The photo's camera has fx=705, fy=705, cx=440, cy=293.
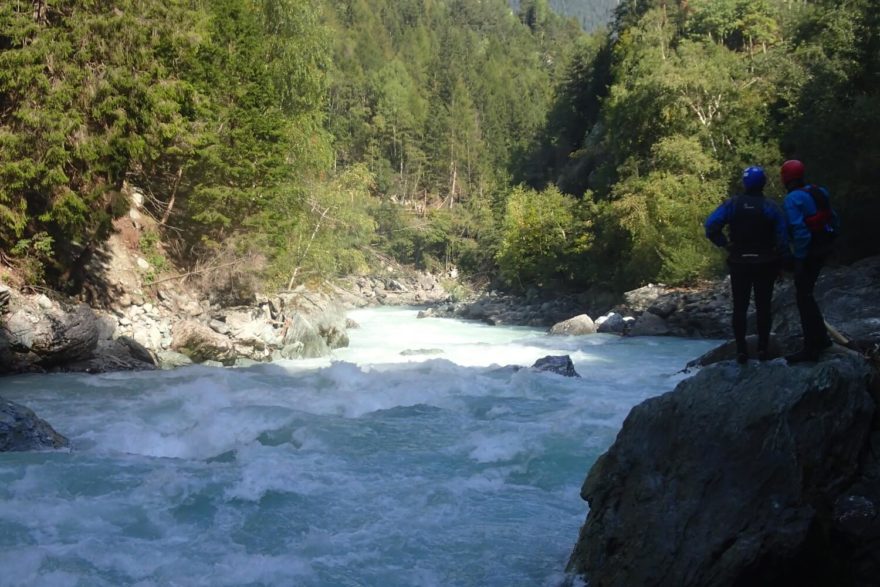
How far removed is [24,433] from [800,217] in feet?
27.2

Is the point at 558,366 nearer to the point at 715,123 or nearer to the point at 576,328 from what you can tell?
the point at 576,328

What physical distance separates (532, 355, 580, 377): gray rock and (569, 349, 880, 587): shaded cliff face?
9725 millimetres

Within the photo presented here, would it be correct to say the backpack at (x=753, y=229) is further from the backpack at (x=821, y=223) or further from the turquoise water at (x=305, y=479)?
the turquoise water at (x=305, y=479)

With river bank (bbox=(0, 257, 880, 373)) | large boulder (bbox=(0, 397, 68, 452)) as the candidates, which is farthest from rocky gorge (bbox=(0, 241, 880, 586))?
large boulder (bbox=(0, 397, 68, 452))

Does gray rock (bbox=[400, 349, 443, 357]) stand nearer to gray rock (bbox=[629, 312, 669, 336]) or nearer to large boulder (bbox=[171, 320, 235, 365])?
large boulder (bbox=[171, 320, 235, 365])

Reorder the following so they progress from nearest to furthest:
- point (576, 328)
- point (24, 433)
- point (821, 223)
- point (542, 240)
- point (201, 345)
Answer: point (821, 223) < point (24, 433) < point (201, 345) < point (576, 328) < point (542, 240)

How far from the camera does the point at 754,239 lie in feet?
16.7

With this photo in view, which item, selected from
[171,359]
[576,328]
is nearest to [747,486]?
[171,359]

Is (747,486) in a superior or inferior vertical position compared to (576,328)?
superior

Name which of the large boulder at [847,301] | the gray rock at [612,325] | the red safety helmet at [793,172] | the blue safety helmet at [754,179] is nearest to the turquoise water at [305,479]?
the large boulder at [847,301]

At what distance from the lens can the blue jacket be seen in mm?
4957

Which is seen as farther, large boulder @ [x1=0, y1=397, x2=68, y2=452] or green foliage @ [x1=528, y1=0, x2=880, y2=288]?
green foliage @ [x1=528, y1=0, x2=880, y2=288]

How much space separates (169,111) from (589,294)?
22.1 m

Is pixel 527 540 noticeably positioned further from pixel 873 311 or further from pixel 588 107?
pixel 588 107
